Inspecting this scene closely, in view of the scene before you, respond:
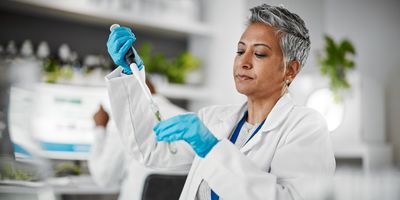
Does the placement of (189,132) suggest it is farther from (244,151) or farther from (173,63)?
(173,63)

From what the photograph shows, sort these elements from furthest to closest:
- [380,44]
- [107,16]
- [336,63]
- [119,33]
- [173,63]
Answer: [380,44] → [336,63] → [173,63] → [107,16] → [119,33]

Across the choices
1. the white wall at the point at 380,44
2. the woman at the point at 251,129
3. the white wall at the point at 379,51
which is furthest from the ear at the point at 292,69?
the white wall at the point at 380,44

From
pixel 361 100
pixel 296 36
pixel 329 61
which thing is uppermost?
pixel 296 36

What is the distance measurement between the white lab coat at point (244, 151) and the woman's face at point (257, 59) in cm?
8

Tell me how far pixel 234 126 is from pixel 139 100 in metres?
0.24

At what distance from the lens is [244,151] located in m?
0.96

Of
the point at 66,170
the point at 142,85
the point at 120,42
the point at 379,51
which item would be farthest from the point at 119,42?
the point at 379,51

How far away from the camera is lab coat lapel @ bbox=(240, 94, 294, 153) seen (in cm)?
95

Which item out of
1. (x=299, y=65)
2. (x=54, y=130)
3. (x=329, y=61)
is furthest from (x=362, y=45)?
(x=299, y=65)

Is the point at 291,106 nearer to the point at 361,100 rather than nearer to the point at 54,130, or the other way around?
the point at 54,130

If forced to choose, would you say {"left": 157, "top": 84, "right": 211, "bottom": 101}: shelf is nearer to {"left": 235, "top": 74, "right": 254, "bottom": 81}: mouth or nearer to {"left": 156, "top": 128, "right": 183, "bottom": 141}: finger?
{"left": 235, "top": 74, "right": 254, "bottom": 81}: mouth

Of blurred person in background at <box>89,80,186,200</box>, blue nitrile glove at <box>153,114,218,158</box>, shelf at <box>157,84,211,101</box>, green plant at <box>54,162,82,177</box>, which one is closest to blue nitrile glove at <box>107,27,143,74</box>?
blue nitrile glove at <box>153,114,218,158</box>

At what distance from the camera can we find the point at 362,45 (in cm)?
389

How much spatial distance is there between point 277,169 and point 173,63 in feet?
7.87
